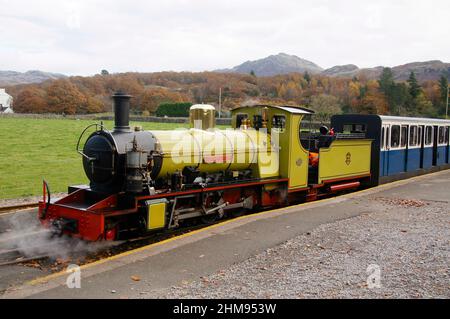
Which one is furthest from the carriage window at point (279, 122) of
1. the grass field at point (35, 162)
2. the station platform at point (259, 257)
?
the grass field at point (35, 162)

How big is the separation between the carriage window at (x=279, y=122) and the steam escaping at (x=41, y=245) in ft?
17.7

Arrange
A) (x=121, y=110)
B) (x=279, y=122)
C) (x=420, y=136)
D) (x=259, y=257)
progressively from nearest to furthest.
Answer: (x=259, y=257) → (x=121, y=110) → (x=279, y=122) → (x=420, y=136)

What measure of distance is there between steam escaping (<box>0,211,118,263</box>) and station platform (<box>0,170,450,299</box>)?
1.49 metres

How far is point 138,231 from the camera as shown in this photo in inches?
338

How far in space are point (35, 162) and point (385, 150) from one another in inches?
598

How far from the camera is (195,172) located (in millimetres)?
9430

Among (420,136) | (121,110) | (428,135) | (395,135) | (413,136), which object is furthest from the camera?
(428,135)

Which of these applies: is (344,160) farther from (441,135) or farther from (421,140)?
(441,135)

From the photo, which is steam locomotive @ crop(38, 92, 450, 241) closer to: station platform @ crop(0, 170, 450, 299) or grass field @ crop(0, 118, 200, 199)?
station platform @ crop(0, 170, 450, 299)

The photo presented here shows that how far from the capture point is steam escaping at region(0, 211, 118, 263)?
8.12m

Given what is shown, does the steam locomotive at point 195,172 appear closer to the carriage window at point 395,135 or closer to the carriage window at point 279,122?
the carriage window at point 279,122

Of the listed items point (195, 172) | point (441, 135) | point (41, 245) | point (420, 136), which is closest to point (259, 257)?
point (195, 172)

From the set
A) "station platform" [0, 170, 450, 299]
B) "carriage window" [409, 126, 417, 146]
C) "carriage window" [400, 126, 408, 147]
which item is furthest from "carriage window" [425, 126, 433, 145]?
"station platform" [0, 170, 450, 299]
